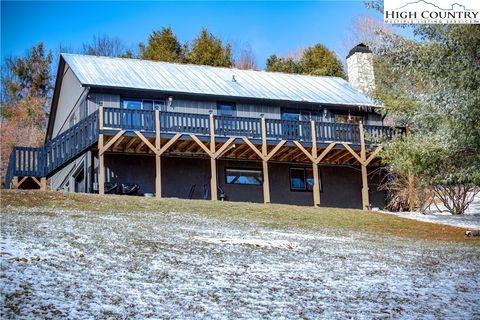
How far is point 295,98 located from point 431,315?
861 inches

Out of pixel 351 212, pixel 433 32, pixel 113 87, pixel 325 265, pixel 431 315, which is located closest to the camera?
pixel 431 315

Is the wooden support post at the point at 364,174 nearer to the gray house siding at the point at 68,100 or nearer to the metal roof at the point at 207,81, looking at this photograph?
the metal roof at the point at 207,81

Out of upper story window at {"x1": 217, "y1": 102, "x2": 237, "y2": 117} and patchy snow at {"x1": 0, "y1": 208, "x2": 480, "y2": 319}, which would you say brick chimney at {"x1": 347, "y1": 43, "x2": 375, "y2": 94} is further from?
patchy snow at {"x1": 0, "y1": 208, "x2": 480, "y2": 319}

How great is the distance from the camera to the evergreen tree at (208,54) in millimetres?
50531

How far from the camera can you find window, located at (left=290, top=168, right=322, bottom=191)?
3011cm

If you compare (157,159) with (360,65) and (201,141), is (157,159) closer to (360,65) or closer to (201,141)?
(201,141)

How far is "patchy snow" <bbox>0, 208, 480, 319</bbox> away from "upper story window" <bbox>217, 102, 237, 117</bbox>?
561 inches

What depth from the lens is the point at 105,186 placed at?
2562 centimetres

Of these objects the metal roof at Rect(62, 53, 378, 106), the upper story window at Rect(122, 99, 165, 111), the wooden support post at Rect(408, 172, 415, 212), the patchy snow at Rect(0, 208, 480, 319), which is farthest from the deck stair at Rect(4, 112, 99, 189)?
the wooden support post at Rect(408, 172, 415, 212)

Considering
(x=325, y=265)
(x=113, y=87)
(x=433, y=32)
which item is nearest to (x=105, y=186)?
(x=113, y=87)

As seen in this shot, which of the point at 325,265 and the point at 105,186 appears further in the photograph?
the point at 105,186

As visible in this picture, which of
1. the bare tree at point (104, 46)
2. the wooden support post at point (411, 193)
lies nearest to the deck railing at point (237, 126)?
the wooden support post at point (411, 193)

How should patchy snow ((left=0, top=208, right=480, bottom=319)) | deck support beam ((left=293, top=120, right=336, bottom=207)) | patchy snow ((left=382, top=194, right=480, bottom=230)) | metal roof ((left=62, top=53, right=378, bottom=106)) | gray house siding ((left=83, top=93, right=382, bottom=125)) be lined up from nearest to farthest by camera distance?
patchy snow ((left=0, top=208, right=480, bottom=319))
patchy snow ((left=382, top=194, right=480, bottom=230))
deck support beam ((left=293, top=120, right=336, bottom=207))
gray house siding ((left=83, top=93, right=382, bottom=125))
metal roof ((left=62, top=53, right=378, bottom=106))

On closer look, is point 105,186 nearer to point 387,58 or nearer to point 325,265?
point 387,58
